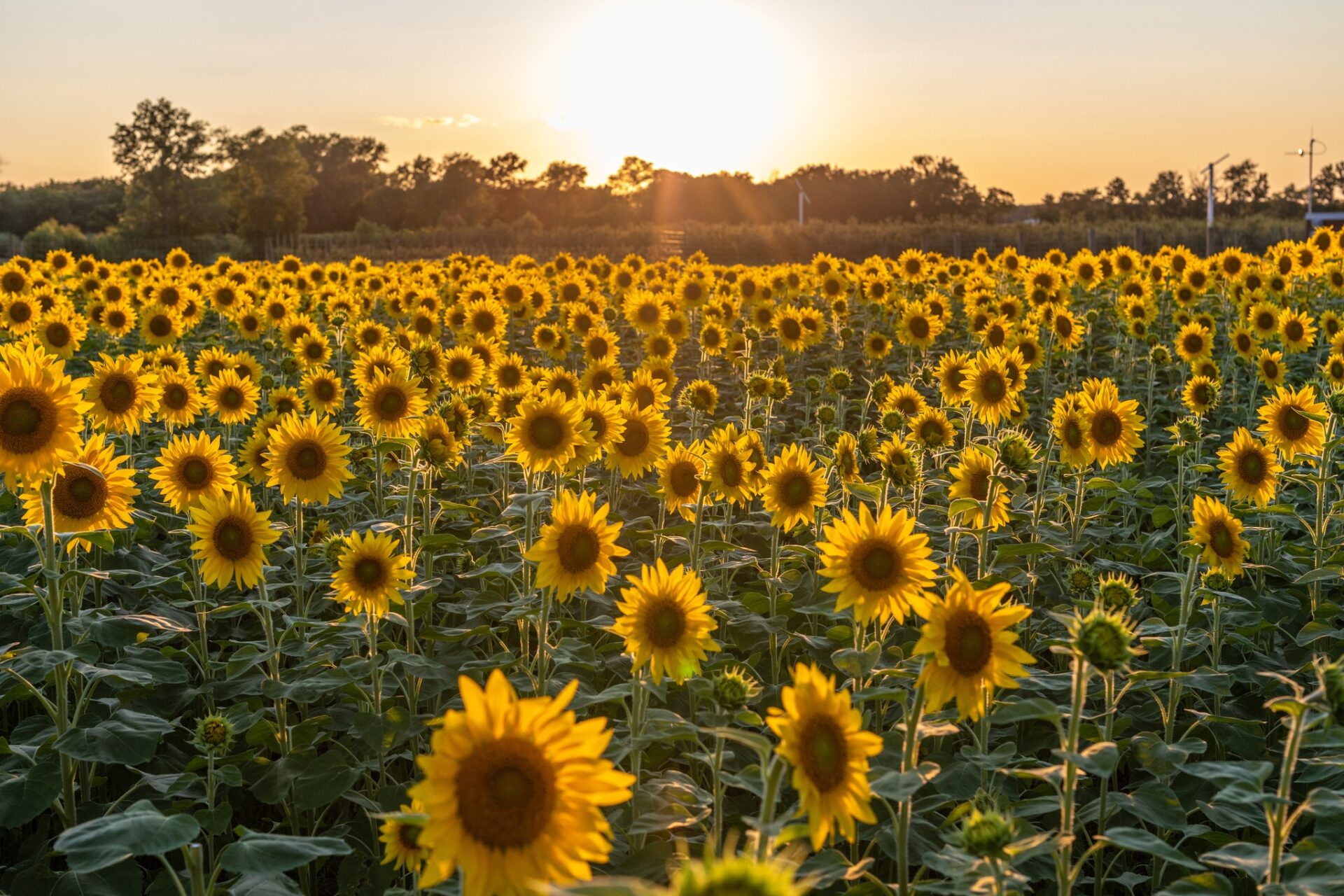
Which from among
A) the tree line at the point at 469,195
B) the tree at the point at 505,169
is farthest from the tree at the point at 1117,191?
the tree at the point at 505,169

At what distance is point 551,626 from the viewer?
4699mm

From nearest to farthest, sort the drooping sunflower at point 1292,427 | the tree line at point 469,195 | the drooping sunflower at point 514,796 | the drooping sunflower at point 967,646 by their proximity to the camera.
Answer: the drooping sunflower at point 514,796 → the drooping sunflower at point 967,646 → the drooping sunflower at point 1292,427 → the tree line at point 469,195

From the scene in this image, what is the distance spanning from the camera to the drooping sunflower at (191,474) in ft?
16.0

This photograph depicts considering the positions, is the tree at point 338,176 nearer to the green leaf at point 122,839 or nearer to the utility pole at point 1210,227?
the utility pole at point 1210,227

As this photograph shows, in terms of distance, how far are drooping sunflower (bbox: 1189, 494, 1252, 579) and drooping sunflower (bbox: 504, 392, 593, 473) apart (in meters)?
2.67

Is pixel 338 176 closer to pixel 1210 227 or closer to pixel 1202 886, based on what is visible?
pixel 1210 227

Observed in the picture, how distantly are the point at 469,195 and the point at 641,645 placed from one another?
287 ft

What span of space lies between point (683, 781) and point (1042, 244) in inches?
1503

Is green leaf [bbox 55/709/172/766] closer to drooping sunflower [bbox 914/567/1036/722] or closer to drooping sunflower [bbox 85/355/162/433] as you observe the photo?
drooping sunflower [bbox 914/567/1036/722]

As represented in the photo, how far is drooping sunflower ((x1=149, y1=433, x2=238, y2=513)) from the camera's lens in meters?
4.89

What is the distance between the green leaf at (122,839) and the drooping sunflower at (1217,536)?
12.9 ft

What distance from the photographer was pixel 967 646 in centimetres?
274

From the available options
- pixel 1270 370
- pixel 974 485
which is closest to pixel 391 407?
pixel 974 485

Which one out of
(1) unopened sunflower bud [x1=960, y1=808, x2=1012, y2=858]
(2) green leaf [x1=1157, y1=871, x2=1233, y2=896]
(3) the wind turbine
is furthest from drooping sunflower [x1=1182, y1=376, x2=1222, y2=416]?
(3) the wind turbine
